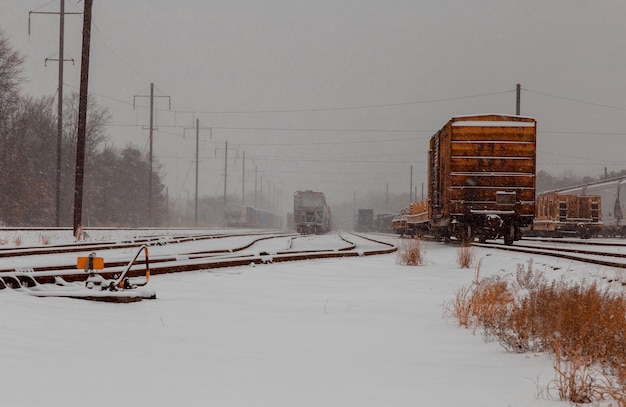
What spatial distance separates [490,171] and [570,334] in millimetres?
15497

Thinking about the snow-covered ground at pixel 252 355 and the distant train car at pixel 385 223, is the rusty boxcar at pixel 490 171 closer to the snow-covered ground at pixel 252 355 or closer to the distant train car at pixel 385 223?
the snow-covered ground at pixel 252 355

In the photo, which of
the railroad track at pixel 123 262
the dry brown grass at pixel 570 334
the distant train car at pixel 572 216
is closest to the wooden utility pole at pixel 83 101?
Result: the railroad track at pixel 123 262

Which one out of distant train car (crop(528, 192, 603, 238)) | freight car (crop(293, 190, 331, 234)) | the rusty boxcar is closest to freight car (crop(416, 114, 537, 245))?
the rusty boxcar

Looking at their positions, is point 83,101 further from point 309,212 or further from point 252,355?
point 309,212

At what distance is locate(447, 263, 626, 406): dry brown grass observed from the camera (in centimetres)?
368

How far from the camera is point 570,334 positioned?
4676 millimetres

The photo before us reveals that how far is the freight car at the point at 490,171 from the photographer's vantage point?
19.4 meters

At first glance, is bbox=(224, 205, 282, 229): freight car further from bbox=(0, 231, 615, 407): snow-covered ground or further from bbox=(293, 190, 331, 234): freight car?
bbox=(0, 231, 615, 407): snow-covered ground

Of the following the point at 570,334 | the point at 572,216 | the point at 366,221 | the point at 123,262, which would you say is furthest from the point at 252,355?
the point at 366,221

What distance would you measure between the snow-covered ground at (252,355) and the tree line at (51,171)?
3141 cm

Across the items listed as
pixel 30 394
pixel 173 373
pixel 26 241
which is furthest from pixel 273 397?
pixel 26 241

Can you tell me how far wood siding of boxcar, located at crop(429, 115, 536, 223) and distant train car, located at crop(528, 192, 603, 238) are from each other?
17.3m

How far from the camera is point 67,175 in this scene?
4825cm

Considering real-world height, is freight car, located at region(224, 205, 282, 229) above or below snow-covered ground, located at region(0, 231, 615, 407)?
above
